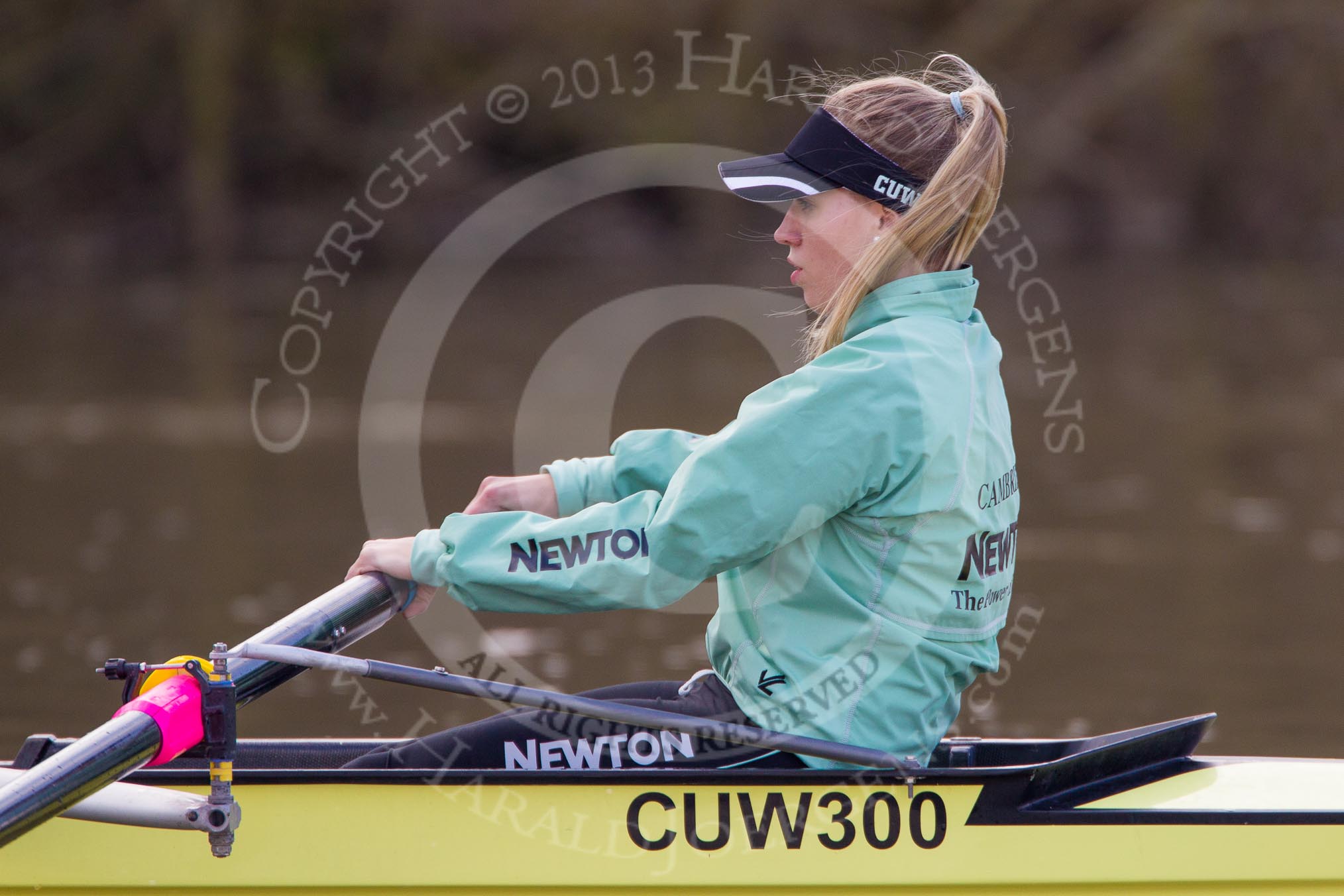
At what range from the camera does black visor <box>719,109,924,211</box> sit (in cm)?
255

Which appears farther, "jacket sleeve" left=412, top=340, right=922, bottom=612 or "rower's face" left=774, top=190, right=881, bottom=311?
"rower's face" left=774, top=190, right=881, bottom=311

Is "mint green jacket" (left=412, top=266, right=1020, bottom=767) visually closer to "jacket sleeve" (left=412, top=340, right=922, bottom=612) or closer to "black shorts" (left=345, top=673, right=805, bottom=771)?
"jacket sleeve" (left=412, top=340, right=922, bottom=612)

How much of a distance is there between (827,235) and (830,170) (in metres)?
0.10

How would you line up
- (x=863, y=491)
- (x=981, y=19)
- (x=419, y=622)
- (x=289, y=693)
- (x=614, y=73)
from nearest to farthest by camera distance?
(x=863, y=491)
(x=289, y=693)
(x=419, y=622)
(x=981, y=19)
(x=614, y=73)

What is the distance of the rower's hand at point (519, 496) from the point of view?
2881mm

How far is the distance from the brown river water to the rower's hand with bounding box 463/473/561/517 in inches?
102

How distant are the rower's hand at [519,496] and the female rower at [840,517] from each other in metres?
0.22

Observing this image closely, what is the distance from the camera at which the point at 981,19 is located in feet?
86.4

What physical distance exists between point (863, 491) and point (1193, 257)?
24100mm

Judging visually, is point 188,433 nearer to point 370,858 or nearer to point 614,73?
point 370,858

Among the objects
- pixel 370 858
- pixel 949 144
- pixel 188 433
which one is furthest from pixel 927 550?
pixel 188 433

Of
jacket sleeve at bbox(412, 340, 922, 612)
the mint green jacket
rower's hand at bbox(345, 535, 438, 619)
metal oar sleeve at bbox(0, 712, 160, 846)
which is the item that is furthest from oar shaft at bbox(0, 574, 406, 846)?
jacket sleeve at bbox(412, 340, 922, 612)

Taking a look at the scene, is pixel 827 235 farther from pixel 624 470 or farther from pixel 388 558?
pixel 388 558

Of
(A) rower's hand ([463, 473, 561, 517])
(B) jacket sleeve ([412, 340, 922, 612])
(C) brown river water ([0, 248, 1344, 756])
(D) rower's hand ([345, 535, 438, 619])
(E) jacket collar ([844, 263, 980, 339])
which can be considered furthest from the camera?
(C) brown river water ([0, 248, 1344, 756])
